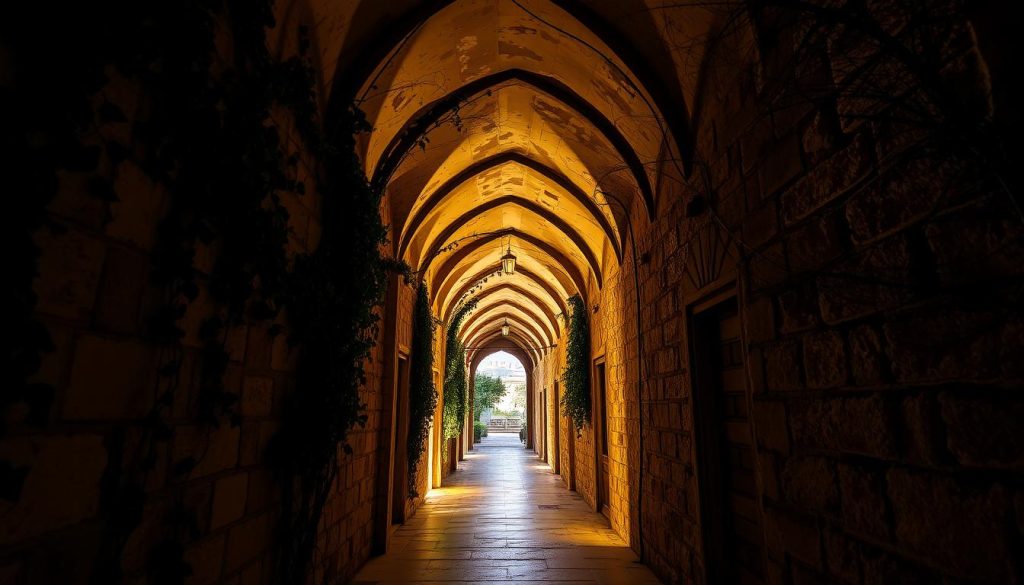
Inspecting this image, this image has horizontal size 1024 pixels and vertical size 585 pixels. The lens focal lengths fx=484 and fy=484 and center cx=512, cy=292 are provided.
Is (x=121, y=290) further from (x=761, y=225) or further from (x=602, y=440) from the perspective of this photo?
(x=602, y=440)

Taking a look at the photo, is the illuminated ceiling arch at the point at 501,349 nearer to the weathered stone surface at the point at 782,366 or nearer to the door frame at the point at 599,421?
the door frame at the point at 599,421

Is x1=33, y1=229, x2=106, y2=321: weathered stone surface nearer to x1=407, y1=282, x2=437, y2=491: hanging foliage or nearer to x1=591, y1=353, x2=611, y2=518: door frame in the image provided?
x1=407, y1=282, x2=437, y2=491: hanging foliage

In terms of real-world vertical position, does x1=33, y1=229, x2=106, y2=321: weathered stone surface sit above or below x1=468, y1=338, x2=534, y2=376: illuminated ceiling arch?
below

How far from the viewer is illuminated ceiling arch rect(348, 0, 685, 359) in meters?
3.39

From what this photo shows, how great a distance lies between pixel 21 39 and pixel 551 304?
1007cm

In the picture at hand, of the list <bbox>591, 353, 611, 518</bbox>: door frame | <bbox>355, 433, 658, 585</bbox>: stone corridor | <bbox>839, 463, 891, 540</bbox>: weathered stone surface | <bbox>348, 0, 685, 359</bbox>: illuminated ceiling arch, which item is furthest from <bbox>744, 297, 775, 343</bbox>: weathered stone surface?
<bbox>591, 353, 611, 518</bbox>: door frame

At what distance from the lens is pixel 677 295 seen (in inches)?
135

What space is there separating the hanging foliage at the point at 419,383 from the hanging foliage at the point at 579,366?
2.34 meters

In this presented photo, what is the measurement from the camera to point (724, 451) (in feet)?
9.58

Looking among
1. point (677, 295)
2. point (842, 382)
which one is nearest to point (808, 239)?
point (842, 382)

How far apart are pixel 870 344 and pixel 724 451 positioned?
1.70 metres

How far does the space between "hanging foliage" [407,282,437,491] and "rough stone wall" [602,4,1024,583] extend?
488 cm

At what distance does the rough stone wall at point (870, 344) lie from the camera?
3.55 feet

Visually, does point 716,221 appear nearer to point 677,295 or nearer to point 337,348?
point 677,295
